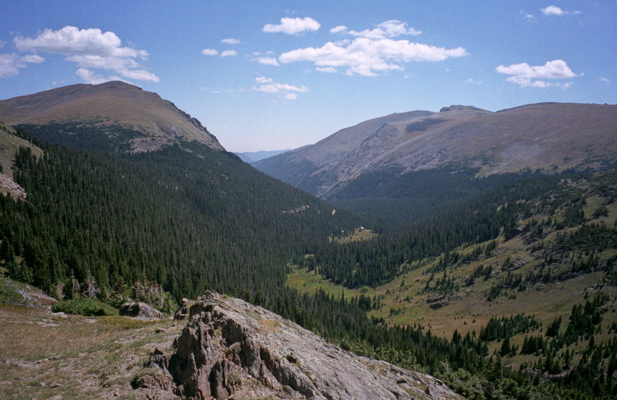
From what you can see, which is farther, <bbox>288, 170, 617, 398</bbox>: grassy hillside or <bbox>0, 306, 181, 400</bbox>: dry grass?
<bbox>288, 170, 617, 398</bbox>: grassy hillside

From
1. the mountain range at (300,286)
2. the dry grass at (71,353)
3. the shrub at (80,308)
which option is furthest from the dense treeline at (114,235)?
the dry grass at (71,353)

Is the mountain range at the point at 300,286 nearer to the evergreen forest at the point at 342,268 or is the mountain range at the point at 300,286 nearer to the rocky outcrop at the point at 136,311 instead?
the evergreen forest at the point at 342,268

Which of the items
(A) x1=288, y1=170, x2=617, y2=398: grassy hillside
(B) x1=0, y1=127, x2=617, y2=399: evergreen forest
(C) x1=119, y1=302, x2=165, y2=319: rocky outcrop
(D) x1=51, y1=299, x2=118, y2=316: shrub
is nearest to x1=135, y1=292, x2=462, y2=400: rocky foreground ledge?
(C) x1=119, y1=302, x2=165, y2=319: rocky outcrop

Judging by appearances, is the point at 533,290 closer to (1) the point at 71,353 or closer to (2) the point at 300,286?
(2) the point at 300,286

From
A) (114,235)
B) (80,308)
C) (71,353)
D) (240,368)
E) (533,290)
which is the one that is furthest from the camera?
(533,290)

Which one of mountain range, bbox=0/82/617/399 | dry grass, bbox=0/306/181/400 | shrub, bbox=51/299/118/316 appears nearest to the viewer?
dry grass, bbox=0/306/181/400

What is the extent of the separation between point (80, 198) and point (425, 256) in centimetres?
17628

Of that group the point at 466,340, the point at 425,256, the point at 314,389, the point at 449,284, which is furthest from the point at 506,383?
the point at 425,256

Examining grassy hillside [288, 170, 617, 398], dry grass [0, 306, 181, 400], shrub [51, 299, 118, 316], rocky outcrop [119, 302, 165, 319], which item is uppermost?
dry grass [0, 306, 181, 400]

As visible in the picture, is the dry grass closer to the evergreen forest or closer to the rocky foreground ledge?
the rocky foreground ledge

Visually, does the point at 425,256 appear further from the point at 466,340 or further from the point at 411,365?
the point at 411,365

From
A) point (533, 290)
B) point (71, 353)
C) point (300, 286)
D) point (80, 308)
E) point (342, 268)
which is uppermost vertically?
point (71, 353)

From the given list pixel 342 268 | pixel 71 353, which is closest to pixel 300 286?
Answer: pixel 342 268

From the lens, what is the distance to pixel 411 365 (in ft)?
238
